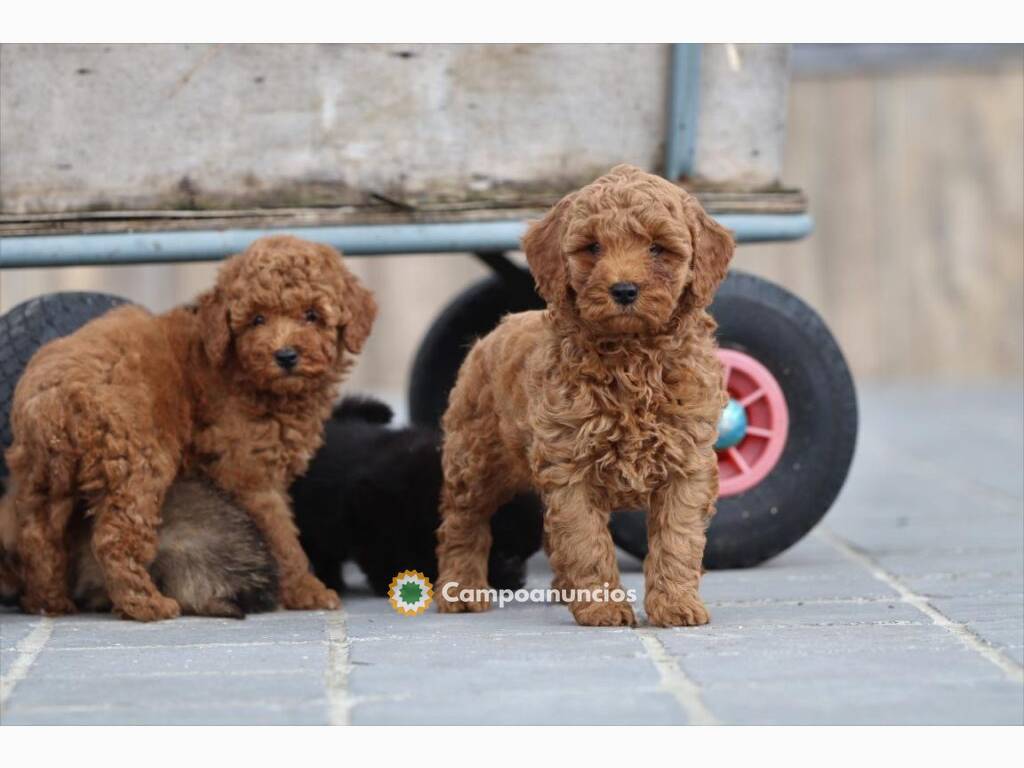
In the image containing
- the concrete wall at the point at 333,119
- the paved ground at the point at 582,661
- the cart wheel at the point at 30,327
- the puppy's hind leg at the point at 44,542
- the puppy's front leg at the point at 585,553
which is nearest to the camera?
the paved ground at the point at 582,661

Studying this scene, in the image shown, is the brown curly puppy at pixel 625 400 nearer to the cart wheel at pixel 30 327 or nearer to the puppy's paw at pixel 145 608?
the puppy's paw at pixel 145 608

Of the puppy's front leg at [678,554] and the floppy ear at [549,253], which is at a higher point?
the floppy ear at [549,253]

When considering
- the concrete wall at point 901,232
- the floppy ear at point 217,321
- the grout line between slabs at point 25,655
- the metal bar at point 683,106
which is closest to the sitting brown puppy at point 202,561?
the grout line between slabs at point 25,655

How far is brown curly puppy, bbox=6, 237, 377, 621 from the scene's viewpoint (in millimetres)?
5965

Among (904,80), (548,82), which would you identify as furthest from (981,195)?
(548,82)

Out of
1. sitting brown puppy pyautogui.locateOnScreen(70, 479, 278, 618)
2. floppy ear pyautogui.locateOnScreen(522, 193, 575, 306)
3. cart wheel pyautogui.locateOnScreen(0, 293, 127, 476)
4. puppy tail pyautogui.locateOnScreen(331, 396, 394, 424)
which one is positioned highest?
floppy ear pyautogui.locateOnScreen(522, 193, 575, 306)

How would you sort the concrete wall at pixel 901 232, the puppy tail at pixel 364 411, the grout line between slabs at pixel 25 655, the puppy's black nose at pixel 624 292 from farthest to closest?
1. the concrete wall at pixel 901 232
2. the puppy tail at pixel 364 411
3. the puppy's black nose at pixel 624 292
4. the grout line between slabs at pixel 25 655

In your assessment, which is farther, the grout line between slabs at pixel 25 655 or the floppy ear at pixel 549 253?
the floppy ear at pixel 549 253

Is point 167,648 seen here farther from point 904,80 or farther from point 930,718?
point 904,80

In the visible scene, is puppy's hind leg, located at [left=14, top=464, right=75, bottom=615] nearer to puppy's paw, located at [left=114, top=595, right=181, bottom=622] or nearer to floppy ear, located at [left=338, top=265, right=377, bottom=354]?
puppy's paw, located at [left=114, top=595, right=181, bottom=622]

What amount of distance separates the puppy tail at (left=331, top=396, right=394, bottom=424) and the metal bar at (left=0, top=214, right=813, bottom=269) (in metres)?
0.85

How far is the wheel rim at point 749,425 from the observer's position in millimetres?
7094

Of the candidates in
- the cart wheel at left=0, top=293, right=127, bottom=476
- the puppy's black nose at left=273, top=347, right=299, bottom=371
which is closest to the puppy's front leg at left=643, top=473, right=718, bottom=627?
the puppy's black nose at left=273, top=347, right=299, bottom=371

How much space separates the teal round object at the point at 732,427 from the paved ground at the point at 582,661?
20.9 inches
